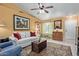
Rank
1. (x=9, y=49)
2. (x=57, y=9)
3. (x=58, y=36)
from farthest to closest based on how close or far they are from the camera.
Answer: (x=58, y=36) → (x=57, y=9) → (x=9, y=49)

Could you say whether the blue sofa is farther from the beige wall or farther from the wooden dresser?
the wooden dresser

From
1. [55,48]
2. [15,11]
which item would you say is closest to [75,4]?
[55,48]

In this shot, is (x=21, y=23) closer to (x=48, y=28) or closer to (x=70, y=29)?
(x=48, y=28)

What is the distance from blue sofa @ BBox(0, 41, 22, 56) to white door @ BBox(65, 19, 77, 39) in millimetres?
1090

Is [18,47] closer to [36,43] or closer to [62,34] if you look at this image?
[36,43]

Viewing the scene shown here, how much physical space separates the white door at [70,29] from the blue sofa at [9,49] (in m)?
1.09

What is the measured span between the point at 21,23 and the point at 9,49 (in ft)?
2.09

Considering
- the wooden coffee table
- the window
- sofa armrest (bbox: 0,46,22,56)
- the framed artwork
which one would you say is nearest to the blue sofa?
sofa armrest (bbox: 0,46,22,56)

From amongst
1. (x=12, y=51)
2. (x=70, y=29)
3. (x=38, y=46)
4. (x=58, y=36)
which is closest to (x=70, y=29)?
(x=70, y=29)

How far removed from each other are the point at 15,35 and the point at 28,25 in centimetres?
38

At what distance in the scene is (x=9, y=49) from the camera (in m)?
1.99

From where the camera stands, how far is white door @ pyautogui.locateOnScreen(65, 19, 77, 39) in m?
2.16

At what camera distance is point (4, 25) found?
6.84ft

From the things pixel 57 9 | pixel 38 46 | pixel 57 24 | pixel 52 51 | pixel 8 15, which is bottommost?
pixel 52 51
